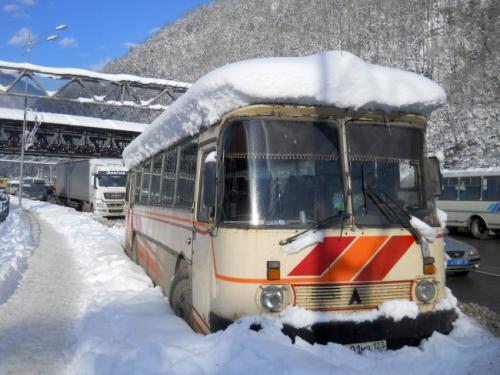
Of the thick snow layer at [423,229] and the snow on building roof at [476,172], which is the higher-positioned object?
the snow on building roof at [476,172]

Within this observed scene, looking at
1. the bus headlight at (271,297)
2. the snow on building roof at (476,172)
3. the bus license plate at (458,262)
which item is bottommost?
the bus license plate at (458,262)

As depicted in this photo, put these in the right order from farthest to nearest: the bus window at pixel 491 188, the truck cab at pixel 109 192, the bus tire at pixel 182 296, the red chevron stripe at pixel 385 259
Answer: the truck cab at pixel 109 192 < the bus window at pixel 491 188 < the bus tire at pixel 182 296 < the red chevron stripe at pixel 385 259

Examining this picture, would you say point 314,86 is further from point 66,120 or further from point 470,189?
point 66,120

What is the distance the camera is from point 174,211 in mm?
6641

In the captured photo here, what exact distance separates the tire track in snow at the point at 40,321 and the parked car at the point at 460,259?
8.10 metres

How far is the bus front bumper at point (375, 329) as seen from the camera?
4.29 meters

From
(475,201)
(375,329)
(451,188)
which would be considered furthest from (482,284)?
(451,188)

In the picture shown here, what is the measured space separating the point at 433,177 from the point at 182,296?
3.17m

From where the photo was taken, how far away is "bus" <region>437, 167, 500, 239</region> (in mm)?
20609

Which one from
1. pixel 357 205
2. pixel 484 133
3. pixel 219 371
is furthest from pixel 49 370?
pixel 484 133

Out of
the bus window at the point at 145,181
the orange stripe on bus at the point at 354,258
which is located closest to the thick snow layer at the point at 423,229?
the orange stripe on bus at the point at 354,258

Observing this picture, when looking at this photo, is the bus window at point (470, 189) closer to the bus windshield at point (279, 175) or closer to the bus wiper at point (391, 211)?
the bus wiper at point (391, 211)

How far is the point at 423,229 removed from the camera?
472cm

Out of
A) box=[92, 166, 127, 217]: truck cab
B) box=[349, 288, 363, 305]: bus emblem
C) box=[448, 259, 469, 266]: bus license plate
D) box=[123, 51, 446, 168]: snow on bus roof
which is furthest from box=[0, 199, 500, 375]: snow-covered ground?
box=[92, 166, 127, 217]: truck cab
